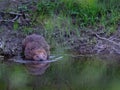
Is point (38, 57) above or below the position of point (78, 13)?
below

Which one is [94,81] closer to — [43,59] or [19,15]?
[43,59]

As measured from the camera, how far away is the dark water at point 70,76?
7.14 m

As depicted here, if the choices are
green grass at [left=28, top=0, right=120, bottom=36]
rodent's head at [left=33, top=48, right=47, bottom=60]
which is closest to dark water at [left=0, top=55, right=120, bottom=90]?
rodent's head at [left=33, top=48, right=47, bottom=60]

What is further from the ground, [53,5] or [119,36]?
[53,5]

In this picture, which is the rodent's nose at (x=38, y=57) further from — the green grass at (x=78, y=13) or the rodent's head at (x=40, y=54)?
the green grass at (x=78, y=13)

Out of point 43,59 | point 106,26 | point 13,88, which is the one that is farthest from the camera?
point 106,26

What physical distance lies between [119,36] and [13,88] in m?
3.27

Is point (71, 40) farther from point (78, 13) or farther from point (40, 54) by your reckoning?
point (40, 54)

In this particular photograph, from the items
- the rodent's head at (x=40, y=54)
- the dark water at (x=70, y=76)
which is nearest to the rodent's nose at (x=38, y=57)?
the rodent's head at (x=40, y=54)

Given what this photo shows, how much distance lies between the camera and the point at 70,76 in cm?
766

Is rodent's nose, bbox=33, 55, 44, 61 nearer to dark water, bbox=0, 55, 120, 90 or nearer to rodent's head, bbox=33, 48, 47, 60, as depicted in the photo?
rodent's head, bbox=33, 48, 47, 60

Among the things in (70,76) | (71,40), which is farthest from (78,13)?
(70,76)

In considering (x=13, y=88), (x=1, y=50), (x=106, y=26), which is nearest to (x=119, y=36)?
(x=106, y=26)

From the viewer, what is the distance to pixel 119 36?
9.50 metres
